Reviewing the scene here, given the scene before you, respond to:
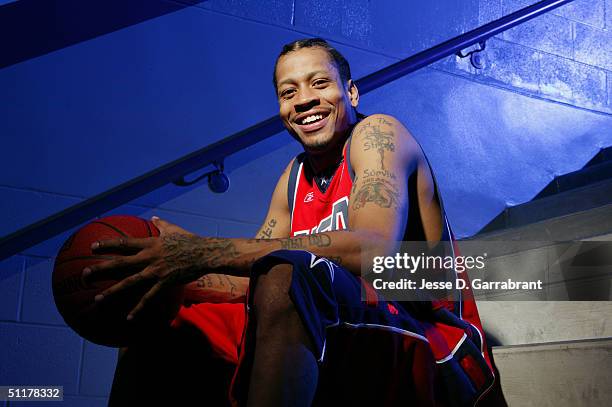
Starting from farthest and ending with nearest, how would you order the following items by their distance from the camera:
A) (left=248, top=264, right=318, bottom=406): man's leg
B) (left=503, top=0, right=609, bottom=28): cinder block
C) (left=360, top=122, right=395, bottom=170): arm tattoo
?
(left=503, top=0, right=609, bottom=28): cinder block < (left=360, top=122, right=395, bottom=170): arm tattoo < (left=248, top=264, right=318, bottom=406): man's leg

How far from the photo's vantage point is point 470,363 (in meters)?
1.37

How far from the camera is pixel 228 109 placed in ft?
8.46

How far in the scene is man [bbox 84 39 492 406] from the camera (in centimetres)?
101

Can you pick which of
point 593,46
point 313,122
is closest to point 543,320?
point 313,122

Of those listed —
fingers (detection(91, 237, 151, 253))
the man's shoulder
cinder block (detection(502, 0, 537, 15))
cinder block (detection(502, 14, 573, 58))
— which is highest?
cinder block (detection(502, 0, 537, 15))

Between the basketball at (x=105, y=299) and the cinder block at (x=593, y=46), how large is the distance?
2917mm

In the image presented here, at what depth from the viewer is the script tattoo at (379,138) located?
1.48 metres

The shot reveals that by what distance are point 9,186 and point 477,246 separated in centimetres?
166

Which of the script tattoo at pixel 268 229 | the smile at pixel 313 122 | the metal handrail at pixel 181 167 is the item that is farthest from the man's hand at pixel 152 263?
the metal handrail at pixel 181 167

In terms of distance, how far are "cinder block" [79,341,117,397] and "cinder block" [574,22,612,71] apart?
275cm

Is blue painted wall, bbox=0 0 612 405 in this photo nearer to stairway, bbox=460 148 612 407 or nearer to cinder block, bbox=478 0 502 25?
cinder block, bbox=478 0 502 25

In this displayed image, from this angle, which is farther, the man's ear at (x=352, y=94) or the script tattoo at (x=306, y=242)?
the man's ear at (x=352, y=94)

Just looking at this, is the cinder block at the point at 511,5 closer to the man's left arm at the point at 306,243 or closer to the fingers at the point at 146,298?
the man's left arm at the point at 306,243

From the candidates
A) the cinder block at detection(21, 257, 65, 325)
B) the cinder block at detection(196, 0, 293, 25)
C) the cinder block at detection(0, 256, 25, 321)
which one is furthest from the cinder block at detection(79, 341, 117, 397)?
the cinder block at detection(196, 0, 293, 25)
